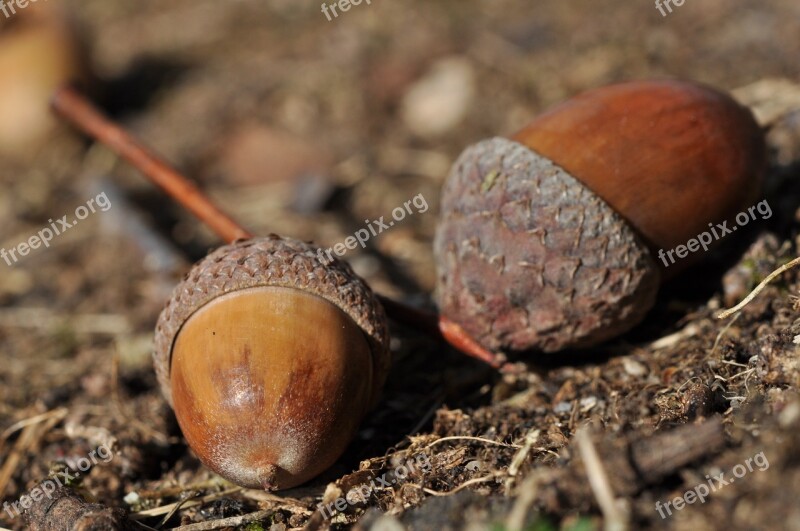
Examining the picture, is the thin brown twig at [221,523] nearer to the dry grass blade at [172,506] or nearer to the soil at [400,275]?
the soil at [400,275]

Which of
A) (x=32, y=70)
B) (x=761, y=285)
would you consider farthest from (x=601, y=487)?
(x=32, y=70)

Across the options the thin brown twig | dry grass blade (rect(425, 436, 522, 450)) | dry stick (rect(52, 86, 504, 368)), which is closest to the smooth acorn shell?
dry stick (rect(52, 86, 504, 368))

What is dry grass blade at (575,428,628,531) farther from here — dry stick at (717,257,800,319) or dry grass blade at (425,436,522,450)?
dry stick at (717,257,800,319)

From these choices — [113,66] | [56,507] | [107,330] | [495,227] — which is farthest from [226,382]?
[113,66]

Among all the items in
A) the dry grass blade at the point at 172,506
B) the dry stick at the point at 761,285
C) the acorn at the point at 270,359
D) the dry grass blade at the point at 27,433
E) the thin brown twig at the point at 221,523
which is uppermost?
the acorn at the point at 270,359

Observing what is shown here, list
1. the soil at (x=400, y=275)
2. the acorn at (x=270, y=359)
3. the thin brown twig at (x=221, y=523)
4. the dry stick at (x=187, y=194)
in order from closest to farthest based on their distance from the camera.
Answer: the soil at (x=400, y=275) → the acorn at (x=270, y=359) → the thin brown twig at (x=221, y=523) → the dry stick at (x=187, y=194)

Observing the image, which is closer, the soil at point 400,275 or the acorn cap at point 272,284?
the soil at point 400,275

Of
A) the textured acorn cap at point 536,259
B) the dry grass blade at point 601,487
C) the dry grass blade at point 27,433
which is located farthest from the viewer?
the dry grass blade at point 27,433

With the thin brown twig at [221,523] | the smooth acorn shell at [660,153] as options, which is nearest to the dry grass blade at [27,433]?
the thin brown twig at [221,523]
